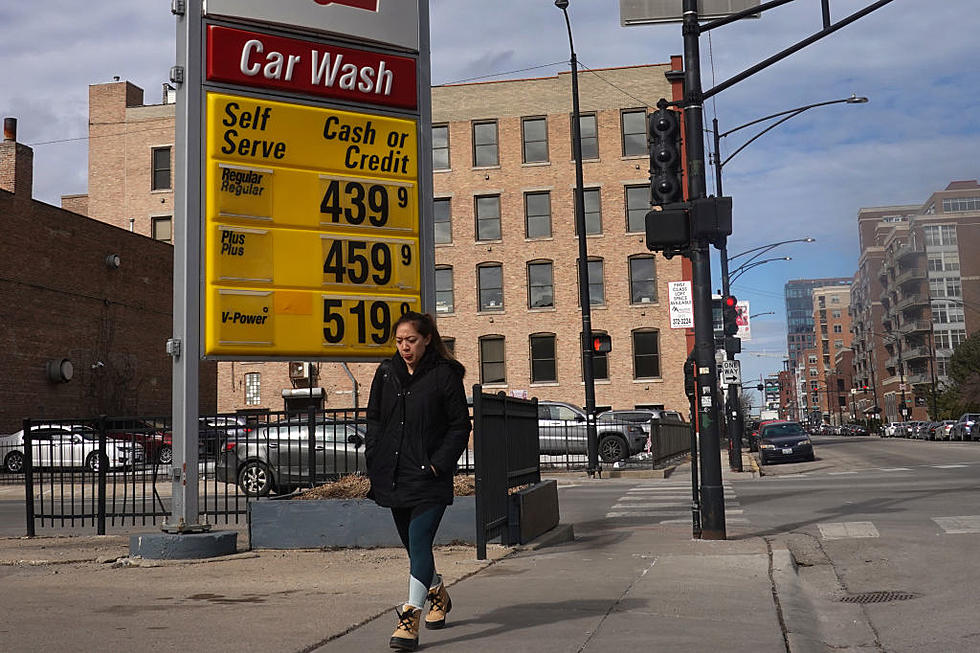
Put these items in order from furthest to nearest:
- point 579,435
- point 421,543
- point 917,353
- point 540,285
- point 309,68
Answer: point 917,353
point 540,285
point 579,435
point 309,68
point 421,543

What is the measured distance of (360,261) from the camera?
11.1 metres

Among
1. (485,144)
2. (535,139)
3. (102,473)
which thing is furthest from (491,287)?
(102,473)

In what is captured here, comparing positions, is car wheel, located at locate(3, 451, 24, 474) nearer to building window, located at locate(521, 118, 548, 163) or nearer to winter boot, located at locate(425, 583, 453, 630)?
winter boot, located at locate(425, 583, 453, 630)

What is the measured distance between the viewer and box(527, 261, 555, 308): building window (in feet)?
170

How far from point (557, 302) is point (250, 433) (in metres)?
39.7

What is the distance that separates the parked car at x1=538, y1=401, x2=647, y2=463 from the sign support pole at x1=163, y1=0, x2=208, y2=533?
18.3 meters

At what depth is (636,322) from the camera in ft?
166

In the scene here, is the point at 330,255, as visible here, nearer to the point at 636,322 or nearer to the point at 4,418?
the point at 4,418

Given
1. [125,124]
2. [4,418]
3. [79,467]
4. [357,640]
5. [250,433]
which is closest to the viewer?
[357,640]

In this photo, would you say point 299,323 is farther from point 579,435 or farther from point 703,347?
point 579,435

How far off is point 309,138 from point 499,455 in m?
3.85

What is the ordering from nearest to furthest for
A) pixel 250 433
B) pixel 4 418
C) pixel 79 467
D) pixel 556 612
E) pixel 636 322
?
pixel 556 612 → pixel 250 433 → pixel 79 467 → pixel 4 418 → pixel 636 322

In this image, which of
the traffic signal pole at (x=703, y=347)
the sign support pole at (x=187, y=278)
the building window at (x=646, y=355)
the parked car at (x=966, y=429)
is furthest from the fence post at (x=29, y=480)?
the parked car at (x=966, y=429)

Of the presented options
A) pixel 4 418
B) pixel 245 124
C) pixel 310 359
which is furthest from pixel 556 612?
pixel 4 418
